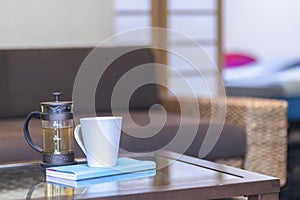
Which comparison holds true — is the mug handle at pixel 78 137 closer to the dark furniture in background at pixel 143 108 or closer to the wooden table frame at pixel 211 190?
the wooden table frame at pixel 211 190

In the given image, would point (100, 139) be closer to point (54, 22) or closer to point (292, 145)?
point (292, 145)

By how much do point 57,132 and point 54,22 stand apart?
1554mm

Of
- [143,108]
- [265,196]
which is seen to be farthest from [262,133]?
[265,196]

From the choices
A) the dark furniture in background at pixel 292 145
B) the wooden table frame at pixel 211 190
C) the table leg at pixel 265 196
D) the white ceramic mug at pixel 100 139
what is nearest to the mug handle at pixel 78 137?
the white ceramic mug at pixel 100 139

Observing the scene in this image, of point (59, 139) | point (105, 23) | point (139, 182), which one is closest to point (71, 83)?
point (105, 23)

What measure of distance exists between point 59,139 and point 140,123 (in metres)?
0.97

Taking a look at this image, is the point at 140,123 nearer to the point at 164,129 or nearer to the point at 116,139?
the point at 164,129

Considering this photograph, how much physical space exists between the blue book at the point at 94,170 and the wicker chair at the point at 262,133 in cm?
100

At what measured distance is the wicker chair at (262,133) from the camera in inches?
99.3

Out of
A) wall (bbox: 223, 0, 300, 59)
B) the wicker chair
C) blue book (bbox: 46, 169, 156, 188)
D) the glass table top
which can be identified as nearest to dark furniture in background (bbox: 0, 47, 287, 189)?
the wicker chair

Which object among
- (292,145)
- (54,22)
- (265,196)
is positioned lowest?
(292,145)

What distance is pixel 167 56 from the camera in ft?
13.7

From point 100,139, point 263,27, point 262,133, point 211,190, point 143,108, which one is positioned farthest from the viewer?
point 263,27

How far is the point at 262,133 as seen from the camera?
254cm
